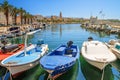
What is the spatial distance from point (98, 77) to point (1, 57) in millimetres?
9239

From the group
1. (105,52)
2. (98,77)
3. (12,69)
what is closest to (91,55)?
(105,52)

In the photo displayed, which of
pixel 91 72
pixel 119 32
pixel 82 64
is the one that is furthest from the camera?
pixel 119 32

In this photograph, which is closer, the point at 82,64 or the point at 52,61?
the point at 52,61

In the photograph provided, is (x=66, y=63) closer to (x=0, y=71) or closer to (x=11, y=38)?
(x=0, y=71)

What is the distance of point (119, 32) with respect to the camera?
181 ft

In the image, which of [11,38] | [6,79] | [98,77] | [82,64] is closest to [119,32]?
[11,38]

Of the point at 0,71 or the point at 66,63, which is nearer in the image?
the point at 66,63

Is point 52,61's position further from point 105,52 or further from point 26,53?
point 105,52

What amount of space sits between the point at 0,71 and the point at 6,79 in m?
2.46

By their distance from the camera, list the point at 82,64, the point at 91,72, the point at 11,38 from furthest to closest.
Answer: the point at 11,38 < the point at 82,64 < the point at 91,72

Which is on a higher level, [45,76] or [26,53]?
[26,53]

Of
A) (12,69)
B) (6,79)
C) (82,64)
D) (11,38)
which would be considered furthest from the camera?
(11,38)

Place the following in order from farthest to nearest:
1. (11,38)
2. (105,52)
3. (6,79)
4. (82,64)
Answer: (11,38), (82,64), (105,52), (6,79)

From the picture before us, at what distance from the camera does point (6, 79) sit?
47.5 feet
